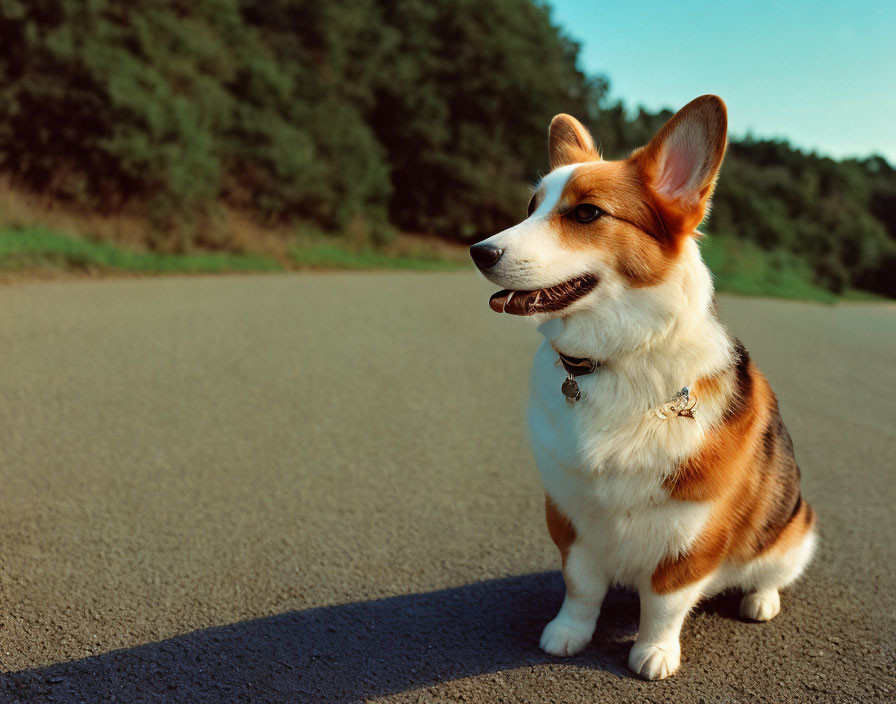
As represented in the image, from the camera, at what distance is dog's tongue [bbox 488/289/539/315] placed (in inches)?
82.6

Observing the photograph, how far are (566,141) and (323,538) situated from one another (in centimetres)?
200

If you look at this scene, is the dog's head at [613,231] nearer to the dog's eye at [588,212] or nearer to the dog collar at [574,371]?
the dog's eye at [588,212]

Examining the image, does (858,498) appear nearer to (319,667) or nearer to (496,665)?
(496,665)

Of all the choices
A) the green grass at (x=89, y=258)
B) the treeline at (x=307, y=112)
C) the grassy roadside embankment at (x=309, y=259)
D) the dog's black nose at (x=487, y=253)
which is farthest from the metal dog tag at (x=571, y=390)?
the green grass at (x=89, y=258)

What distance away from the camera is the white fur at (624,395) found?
211cm

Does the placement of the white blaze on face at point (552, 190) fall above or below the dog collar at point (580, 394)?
above

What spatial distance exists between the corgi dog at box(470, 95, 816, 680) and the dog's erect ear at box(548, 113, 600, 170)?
279 mm

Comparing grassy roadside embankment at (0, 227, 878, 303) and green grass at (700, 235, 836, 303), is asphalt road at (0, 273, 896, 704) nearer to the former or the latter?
grassy roadside embankment at (0, 227, 878, 303)

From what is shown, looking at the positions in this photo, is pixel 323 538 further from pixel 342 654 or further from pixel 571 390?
pixel 571 390

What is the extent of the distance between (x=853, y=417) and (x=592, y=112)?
23434mm

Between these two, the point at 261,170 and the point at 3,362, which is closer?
the point at 3,362

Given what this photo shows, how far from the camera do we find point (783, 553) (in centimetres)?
260

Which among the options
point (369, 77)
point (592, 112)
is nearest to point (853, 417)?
point (369, 77)

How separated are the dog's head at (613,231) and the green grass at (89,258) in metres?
8.34
